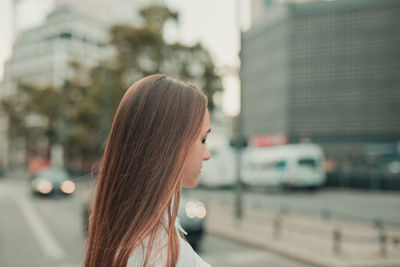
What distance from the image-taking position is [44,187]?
1011 inches

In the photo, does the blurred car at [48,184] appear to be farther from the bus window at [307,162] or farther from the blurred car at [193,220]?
the blurred car at [193,220]

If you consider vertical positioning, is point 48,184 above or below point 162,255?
below

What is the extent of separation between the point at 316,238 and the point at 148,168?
33.3ft

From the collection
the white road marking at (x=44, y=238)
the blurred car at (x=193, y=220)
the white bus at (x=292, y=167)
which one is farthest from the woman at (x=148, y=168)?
the white bus at (x=292, y=167)

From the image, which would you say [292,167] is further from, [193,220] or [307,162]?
[193,220]

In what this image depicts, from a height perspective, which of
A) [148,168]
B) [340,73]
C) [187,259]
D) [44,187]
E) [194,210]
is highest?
[340,73]

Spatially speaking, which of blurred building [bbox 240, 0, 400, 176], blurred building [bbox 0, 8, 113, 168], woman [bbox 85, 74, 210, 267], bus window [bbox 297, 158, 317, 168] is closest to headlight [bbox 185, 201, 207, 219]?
woman [bbox 85, 74, 210, 267]

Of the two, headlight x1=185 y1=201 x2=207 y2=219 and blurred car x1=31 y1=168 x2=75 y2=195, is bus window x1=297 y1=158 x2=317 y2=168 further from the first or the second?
headlight x1=185 y1=201 x2=207 y2=219

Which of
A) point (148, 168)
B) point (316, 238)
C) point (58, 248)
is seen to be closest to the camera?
point (148, 168)

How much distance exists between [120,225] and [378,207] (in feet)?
63.1

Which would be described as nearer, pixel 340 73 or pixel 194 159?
pixel 194 159

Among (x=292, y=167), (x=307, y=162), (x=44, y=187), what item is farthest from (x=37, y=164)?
(x=307, y=162)

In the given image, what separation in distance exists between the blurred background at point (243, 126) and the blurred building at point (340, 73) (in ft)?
0.97

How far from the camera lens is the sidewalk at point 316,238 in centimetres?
812
